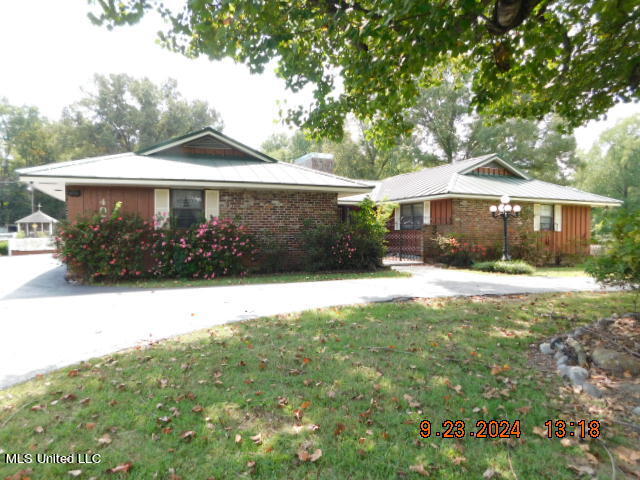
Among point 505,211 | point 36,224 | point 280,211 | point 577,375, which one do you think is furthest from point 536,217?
point 36,224

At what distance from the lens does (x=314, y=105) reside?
736 cm

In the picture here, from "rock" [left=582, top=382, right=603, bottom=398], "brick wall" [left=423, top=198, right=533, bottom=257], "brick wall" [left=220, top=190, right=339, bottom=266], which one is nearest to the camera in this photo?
"rock" [left=582, top=382, right=603, bottom=398]

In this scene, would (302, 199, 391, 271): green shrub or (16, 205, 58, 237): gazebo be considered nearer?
(302, 199, 391, 271): green shrub

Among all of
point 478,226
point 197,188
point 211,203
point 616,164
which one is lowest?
point 478,226

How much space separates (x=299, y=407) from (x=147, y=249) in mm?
8854

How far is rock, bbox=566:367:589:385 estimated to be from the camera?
341 centimetres

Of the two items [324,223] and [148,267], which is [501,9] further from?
[148,267]

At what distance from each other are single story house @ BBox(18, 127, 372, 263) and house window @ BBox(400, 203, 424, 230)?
588 cm

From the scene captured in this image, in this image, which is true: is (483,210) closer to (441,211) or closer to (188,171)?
(441,211)

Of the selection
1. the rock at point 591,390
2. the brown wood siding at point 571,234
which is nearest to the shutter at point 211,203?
the rock at point 591,390

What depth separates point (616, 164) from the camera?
38875 millimetres
